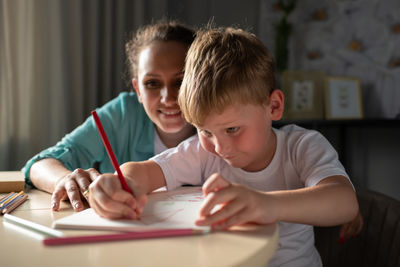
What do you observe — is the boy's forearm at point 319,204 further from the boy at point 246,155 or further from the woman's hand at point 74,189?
the woman's hand at point 74,189

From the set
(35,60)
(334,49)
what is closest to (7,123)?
(35,60)

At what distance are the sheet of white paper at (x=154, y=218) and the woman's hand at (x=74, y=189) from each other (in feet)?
0.35

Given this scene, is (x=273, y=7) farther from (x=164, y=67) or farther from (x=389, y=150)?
(x=164, y=67)

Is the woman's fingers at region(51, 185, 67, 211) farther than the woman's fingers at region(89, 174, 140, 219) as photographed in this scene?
Yes

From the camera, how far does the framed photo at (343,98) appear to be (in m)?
2.93

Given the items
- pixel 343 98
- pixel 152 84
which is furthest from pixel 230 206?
pixel 343 98

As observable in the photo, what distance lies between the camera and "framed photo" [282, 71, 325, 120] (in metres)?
3.10

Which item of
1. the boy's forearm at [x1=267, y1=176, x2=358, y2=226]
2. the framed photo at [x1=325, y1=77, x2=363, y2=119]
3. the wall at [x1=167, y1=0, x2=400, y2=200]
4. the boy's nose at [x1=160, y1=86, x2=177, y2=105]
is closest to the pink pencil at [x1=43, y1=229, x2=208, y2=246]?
the boy's forearm at [x1=267, y1=176, x2=358, y2=226]

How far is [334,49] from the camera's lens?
10.2 feet

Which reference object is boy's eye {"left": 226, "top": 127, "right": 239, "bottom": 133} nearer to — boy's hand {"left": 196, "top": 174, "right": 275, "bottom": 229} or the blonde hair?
the blonde hair

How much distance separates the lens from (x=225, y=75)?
846 mm

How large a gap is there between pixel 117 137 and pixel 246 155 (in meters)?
0.74

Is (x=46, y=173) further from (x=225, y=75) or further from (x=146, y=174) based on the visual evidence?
(x=225, y=75)

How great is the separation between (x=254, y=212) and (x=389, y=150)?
106 inches
